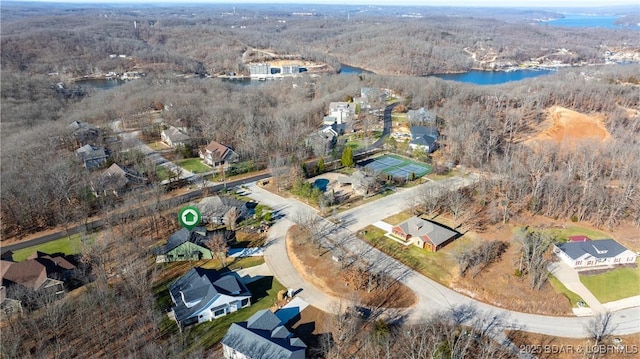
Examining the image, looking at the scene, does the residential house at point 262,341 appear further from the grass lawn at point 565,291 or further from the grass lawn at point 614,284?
the grass lawn at point 614,284

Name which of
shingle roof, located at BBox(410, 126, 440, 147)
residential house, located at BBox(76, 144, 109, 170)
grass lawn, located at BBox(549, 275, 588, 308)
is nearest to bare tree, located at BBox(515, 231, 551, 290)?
grass lawn, located at BBox(549, 275, 588, 308)

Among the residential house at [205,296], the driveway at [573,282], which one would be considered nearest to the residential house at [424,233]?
the driveway at [573,282]

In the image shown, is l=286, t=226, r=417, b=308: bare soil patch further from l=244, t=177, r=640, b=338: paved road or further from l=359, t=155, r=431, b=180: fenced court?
l=359, t=155, r=431, b=180: fenced court

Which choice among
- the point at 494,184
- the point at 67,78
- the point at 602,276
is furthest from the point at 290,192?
the point at 67,78

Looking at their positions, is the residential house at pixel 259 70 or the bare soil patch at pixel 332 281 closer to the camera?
the bare soil patch at pixel 332 281

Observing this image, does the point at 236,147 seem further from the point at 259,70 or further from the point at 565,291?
the point at 259,70

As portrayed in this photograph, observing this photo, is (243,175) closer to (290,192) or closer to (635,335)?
(290,192)
